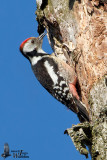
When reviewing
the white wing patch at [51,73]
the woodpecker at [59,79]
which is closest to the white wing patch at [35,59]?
the woodpecker at [59,79]

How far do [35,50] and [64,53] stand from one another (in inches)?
24.6

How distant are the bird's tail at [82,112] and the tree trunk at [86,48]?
8 cm

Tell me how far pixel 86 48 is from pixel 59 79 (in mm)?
819

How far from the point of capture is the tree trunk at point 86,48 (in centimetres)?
325

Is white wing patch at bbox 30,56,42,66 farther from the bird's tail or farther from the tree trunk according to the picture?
the bird's tail

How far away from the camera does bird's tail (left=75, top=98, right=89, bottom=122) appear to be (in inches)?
156

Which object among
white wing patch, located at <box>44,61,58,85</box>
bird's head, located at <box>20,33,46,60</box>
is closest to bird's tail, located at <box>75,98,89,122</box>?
white wing patch, located at <box>44,61,58,85</box>

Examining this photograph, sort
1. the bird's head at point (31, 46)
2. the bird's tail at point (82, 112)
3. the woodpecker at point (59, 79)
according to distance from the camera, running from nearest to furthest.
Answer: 1. the bird's tail at point (82, 112)
2. the woodpecker at point (59, 79)
3. the bird's head at point (31, 46)

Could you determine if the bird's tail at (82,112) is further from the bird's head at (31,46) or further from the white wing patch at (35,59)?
the bird's head at (31,46)

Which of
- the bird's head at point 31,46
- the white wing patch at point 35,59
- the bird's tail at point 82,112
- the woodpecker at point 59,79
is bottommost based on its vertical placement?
the bird's tail at point 82,112

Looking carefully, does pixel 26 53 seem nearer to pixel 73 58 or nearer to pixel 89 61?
pixel 73 58

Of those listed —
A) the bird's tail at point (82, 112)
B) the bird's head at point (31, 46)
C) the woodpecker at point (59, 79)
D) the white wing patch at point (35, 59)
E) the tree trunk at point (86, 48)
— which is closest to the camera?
the tree trunk at point (86, 48)

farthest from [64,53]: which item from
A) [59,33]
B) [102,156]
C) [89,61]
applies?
[102,156]

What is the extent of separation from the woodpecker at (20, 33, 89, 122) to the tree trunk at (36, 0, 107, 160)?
11 cm
